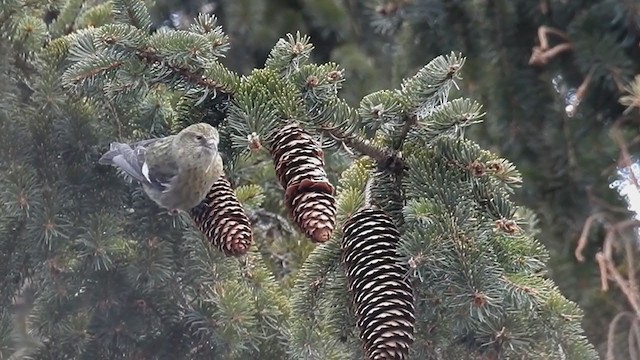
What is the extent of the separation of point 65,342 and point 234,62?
77.8 inches

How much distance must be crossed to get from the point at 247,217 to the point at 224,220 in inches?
6.9

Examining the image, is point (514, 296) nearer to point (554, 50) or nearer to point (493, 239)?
point (493, 239)

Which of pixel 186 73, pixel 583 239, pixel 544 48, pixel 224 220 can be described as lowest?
pixel 224 220

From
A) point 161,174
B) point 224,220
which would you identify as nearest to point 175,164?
point 161,174

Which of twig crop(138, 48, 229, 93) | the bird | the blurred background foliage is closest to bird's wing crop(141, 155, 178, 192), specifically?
the bird

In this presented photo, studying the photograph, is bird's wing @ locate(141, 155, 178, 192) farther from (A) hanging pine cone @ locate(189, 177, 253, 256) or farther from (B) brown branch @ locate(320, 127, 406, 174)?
(B) brown branch @ locate(320, 127, 406, 174)

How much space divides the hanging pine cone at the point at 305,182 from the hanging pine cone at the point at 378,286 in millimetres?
82

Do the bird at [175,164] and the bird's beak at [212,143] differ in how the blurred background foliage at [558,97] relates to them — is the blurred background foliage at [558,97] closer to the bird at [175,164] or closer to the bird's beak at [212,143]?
the bird at [175,164]

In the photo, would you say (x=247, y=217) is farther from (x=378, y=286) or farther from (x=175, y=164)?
(x=378, y=286)

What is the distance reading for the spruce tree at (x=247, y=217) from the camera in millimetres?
1702

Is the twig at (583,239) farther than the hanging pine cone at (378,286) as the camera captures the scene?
Yes

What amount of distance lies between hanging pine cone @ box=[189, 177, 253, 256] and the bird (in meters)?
0.02

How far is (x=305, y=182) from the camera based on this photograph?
1.75m

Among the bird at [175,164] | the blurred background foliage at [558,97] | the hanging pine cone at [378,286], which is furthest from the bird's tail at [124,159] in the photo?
the blurred background foliage at [558,97]
